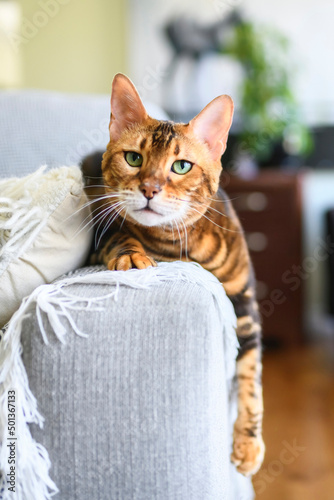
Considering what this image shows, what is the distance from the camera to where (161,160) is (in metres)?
0.84

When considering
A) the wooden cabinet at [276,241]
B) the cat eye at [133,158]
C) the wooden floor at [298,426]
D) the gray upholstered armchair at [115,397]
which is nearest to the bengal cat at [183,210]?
the cat eye at [133,158]

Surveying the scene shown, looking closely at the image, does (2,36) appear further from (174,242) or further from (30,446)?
(30,446)

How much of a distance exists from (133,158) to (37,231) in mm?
204

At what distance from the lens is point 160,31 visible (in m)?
2.81

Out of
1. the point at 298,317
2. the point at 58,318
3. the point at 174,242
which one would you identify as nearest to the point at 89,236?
the point at 174,242

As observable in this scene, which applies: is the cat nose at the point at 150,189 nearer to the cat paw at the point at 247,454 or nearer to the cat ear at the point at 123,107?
the cat ear at the point at 123,107

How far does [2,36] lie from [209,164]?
2.20m

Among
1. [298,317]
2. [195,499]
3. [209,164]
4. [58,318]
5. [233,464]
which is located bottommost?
[298,317]

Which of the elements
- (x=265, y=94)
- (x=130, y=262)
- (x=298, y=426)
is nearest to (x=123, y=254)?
(x=130, y=262)

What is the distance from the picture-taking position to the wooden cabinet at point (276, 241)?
236cm

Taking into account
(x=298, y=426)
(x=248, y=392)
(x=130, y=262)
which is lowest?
(x=298, y=426)

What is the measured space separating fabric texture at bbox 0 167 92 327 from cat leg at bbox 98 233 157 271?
58 mm

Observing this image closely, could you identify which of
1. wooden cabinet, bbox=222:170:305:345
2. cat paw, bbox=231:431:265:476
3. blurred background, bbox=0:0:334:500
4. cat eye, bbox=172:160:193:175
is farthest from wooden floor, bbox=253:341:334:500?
cat eye, bbox=172:160:193:175

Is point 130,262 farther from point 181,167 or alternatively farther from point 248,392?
point 248,392
